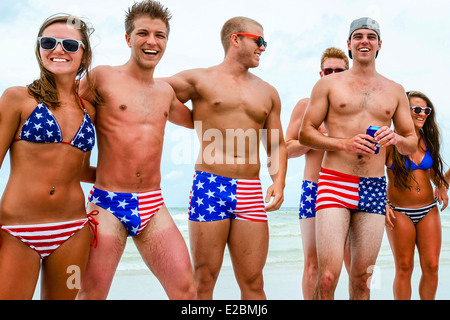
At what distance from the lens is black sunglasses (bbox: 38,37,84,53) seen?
362cm

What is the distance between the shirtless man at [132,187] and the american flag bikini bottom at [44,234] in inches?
13.9

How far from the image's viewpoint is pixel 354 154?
450cm

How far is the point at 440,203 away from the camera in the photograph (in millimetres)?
5844

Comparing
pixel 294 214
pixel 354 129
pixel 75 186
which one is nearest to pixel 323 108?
pixel 354 129

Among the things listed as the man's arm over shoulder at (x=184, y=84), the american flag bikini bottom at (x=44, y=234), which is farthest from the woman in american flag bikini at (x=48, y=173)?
the man's arm over shoulder at (x=184, y=84)

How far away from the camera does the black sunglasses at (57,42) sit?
142 inches

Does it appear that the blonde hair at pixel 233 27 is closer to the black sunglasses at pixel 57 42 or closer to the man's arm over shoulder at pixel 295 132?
the man's arm over shoulder at pixel 295 132

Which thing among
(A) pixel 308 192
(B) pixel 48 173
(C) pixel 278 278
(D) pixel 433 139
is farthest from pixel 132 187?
(C) pixel 278 278

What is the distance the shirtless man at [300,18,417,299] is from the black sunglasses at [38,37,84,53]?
2.03m

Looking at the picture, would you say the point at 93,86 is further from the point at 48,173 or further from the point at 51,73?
the point at 48,173

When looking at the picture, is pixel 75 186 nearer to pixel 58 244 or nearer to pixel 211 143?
pixel 58 244

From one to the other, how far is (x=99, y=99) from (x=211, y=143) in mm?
1058

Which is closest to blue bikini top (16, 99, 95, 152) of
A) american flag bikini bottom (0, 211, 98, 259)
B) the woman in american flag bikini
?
Answer: the woman in american flag bikini

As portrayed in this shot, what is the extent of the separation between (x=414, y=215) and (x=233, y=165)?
2378 millimetres
